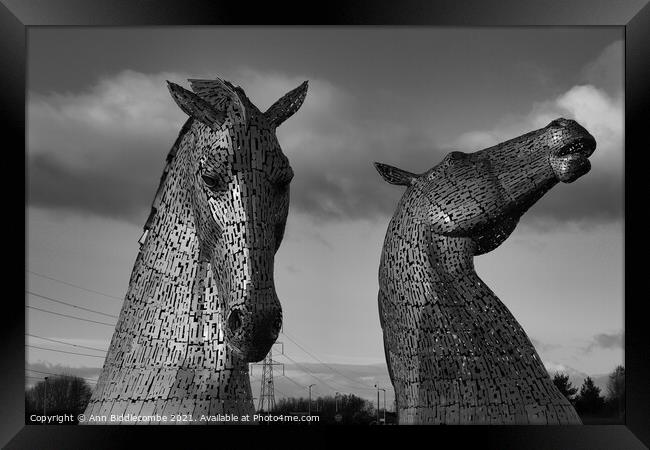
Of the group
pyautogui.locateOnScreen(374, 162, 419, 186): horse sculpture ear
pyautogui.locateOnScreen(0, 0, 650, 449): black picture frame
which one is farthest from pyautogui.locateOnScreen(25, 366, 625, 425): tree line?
pyautogui.locateOnScreen(374, 162, 419, 186): horse sculpture ear

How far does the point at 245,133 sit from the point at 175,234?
1.79ft

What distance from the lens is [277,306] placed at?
Result: 296 cm

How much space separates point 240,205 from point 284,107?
0.56 metres

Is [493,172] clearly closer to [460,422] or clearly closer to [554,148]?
[554,148]

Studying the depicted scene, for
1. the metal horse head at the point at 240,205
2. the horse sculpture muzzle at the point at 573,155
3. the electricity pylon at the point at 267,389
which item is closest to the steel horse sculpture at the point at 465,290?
the horse sculpture muzzle at the point at 573,155

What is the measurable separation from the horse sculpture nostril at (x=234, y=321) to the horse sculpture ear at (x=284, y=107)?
0.83 m

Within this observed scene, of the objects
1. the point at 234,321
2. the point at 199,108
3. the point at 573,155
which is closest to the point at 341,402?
the point at 573,155

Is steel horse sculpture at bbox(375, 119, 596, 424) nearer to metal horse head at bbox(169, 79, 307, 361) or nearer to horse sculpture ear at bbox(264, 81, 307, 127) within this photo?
horse sculpture ear at bbox(264, 81, 307, 127)

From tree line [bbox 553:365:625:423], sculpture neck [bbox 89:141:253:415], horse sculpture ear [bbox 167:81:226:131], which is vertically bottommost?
tree line [bbox 553:365:625:423]

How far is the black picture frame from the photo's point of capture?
13.7 ft

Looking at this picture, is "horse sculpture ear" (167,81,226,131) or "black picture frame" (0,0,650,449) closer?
"horse sculpture ear" (167,81,226,131)

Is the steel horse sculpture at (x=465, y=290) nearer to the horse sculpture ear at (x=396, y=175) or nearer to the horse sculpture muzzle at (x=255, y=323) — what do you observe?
the horse sculpture ear at (x=396, y=175)

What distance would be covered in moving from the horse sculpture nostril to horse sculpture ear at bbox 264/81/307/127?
0.83m
